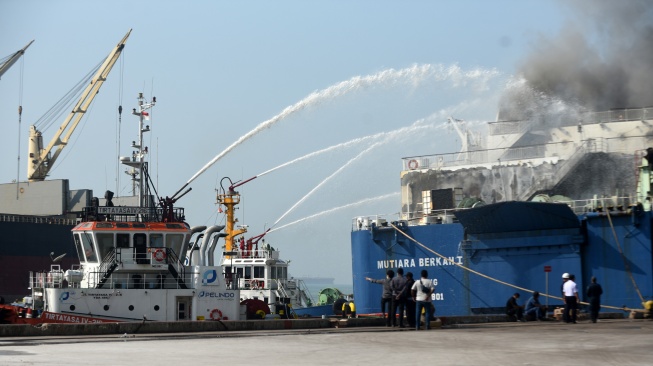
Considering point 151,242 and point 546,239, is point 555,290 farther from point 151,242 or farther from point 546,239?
point 151,242

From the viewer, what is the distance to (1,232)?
72.4 meters

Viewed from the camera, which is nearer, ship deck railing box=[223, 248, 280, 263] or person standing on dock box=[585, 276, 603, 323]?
person standing on dock box=[585, 276, 603, 323]

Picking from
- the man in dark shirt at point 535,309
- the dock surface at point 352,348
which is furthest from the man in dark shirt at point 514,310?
the dock surface at point 352,348

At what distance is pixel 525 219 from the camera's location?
3161 centimetres

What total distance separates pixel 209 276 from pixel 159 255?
156 cm

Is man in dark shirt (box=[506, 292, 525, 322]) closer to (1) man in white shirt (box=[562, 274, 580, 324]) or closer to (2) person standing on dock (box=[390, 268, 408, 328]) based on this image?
(1) man in white shirt (box=[562, 274, 580, 324])

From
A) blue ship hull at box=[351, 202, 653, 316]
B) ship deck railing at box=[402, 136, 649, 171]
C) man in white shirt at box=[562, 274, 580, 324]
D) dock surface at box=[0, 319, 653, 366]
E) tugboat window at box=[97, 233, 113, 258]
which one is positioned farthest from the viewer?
ship deck railing at box=[402, 136, 649, 171]

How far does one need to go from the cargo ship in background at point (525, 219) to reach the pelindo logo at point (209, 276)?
9.70 m

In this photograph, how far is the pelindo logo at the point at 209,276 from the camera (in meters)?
27.0

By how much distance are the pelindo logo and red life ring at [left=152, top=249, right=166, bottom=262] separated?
1.33m

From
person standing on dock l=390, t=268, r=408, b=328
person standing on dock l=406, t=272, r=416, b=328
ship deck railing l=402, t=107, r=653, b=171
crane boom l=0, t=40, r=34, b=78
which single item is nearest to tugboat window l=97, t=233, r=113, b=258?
person standing on dock l=390, t=268, r=408, b=328

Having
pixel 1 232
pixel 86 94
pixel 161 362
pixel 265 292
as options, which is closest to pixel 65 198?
pixel 1 232

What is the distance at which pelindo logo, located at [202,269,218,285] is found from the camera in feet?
88.7

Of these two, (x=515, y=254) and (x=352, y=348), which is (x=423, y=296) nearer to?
(x=352, y=348)
